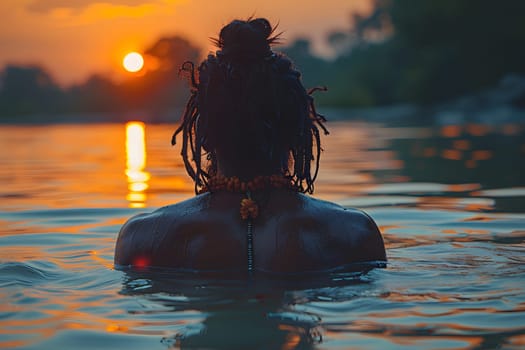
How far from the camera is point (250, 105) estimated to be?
12.6 feet

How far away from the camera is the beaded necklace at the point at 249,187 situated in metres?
3.87

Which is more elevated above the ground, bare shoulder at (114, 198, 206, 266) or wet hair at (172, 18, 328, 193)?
wet hair at (172, 18, 328, 193)

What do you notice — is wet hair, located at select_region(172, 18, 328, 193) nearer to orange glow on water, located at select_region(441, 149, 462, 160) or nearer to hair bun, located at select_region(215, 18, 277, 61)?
hair bun, located at select_region(215, 18, 277, 61)

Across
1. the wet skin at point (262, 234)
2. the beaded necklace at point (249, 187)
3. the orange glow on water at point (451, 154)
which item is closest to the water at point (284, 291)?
the wet skin at point (262, 234)

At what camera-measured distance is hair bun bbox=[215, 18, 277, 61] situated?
389cm

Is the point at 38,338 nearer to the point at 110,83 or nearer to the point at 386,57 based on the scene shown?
the point at 386,57

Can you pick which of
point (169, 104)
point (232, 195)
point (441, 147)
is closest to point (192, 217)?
point (232, 195)

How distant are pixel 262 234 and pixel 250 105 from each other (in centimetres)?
58

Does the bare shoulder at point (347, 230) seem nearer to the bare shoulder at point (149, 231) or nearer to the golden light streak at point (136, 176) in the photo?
the bare shoulder at point (149, 231)

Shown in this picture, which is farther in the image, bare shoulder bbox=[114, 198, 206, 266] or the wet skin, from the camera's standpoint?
bare shoulder bbox=[114, 198, 206, 266]

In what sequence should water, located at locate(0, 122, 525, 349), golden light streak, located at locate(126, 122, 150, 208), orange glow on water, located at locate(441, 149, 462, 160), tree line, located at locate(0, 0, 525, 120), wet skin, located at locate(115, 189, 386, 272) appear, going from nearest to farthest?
water, located at locate(0, 122, 525, 349)
wet skin, located at locate(115, 189, 386, 272)
golden light streak, located at locate(126, 122, 150, 208)
orange glow on water, located at locate(441, 149, 462, 160)
tree line, located at locate(0, 0, 525, 120)

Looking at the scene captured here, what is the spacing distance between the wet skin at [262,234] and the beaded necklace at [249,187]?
0.08 feet

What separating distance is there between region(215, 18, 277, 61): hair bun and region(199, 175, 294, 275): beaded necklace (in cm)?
56

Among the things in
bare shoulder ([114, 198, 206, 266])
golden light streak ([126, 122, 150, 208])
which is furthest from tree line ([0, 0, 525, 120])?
bare shoulder ([114, 198, 206, 266])
